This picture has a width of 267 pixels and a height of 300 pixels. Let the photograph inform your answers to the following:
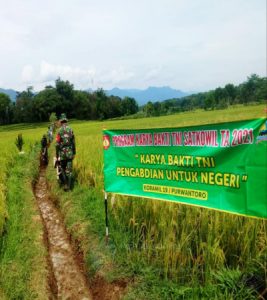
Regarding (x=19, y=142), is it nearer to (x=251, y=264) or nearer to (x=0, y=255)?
(x=0, y=255)

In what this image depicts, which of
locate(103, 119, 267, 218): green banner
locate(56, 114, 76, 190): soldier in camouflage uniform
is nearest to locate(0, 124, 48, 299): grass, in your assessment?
locate(56, 114, 76, 190): soldier in camouflage uniform

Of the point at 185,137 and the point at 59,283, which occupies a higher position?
the point at 185,137

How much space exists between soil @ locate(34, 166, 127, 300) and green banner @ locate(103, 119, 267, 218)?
122cm

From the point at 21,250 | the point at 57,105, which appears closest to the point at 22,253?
the point at 21,250

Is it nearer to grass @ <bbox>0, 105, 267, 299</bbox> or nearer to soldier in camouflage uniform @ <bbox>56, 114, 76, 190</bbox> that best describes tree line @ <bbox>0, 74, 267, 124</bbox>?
soldier in camouflage uniform @ <bbox>56, 114, 76, 190</bbox>

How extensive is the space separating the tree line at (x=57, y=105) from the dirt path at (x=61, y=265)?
63284 millimetres

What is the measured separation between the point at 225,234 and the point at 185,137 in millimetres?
1188

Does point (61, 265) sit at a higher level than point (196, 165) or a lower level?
lower

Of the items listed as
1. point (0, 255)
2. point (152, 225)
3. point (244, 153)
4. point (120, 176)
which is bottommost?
point (0, 255)

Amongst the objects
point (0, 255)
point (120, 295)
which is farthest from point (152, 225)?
point (0, 255)

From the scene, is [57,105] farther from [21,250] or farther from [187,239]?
[187,239]

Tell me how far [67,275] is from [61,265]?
0.32 metres

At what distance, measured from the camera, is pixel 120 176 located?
15.7 ft

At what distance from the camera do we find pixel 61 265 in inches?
199
